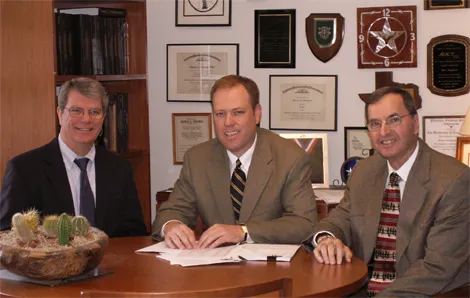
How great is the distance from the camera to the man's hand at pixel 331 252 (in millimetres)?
2791

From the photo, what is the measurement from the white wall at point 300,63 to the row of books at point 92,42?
1.04 feet

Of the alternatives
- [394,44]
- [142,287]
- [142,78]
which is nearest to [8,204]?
[142,287]

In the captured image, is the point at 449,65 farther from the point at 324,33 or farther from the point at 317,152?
the point at 317,152

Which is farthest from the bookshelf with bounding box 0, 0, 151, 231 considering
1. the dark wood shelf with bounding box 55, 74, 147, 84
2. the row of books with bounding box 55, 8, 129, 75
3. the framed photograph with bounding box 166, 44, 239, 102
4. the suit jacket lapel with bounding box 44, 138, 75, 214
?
the framed photograph with bounding box 166, 44, 239, 102

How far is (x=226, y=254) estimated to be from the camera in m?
2.79

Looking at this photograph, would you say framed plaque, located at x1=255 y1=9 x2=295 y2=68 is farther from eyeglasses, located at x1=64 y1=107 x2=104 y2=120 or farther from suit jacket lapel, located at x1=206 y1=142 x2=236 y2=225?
eyeglasses, located at x1=64 y1=107 x2=104 y2=120

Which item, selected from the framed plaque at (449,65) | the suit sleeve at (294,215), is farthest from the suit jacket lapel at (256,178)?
the framed plaque at (449,65)

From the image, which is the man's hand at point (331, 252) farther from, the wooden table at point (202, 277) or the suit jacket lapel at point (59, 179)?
the suit jacket lapel at point (59, 179)

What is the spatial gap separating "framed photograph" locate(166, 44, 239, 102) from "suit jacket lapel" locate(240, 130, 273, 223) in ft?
5.36

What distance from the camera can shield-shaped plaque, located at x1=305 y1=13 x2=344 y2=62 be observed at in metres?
4.76

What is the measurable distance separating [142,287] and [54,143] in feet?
4.26

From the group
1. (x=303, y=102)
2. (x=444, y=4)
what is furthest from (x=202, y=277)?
(x=444, y=4)

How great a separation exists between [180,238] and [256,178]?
55 cm

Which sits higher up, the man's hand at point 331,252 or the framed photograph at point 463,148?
the framed photograph at point 463,148
